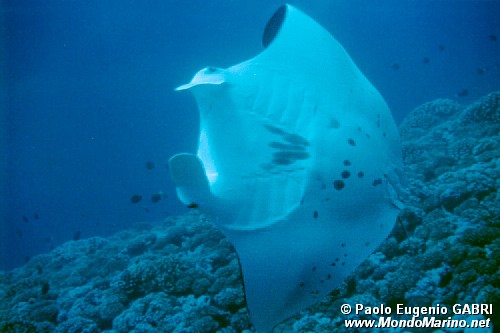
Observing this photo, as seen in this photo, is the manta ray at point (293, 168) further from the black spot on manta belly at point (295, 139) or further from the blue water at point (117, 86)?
the blue water at point (117, 86)

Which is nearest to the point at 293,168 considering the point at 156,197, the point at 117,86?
the point at 156,197

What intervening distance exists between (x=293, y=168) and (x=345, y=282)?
1.74 m

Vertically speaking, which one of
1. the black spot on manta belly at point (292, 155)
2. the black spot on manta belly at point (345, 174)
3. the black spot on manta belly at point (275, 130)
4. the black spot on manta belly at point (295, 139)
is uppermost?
the black spot on manta belly at point (275, 130)

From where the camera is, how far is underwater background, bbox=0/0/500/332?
3.27 m

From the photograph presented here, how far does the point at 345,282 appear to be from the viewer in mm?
3244

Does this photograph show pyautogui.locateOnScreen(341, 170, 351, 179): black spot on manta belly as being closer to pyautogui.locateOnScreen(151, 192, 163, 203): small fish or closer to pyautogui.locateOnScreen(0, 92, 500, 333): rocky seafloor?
pyautogui.locateOnScreen(0, 92, 500, 333): rocky seafloor

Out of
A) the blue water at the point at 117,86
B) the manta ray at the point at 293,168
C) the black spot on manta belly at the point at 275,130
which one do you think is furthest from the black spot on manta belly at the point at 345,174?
the blue water at the point at 117,86

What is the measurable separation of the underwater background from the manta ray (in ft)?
3.60

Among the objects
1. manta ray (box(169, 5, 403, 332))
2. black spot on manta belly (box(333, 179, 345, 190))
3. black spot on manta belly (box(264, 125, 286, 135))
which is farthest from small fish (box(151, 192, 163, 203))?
Answer: black spot on manta belly (box(333, 179, 345, 190))

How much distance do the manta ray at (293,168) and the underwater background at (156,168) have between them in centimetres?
110

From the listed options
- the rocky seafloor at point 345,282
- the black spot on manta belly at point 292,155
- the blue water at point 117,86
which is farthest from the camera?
the blue water at point 117,86

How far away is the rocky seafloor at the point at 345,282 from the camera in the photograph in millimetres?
2855

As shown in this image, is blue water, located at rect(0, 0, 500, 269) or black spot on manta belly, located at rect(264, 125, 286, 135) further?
Answer: blue water, located at rect(0, 0, 500, 269)

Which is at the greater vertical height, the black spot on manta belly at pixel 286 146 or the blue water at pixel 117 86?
the blue water at pixel 117 86
